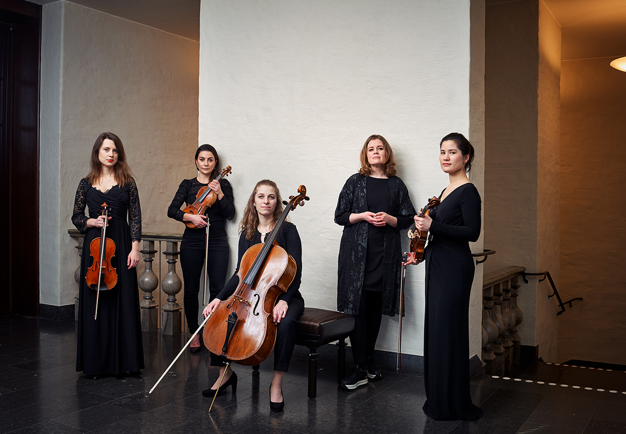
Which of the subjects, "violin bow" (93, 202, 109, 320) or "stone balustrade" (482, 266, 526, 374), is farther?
"stone balustrade" (482, 266, 526, 374)

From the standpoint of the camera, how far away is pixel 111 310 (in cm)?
380

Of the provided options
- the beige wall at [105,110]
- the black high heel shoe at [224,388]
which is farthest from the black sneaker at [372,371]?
the beige wall at [105,110]

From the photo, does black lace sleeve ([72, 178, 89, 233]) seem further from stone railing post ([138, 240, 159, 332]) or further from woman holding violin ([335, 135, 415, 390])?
woman holding violin ([335, 135, 415, 390])

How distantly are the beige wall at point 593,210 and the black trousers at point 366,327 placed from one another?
439 cm

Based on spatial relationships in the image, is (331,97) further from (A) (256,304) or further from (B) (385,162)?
(A) (256,304)

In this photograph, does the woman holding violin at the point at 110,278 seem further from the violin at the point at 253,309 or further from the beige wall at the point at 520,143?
the beige wall at the point at 520,143

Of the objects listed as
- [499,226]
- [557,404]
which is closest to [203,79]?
[499,226]

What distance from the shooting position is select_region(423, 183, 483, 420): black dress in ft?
10.1

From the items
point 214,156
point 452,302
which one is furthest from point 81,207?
point 452,302

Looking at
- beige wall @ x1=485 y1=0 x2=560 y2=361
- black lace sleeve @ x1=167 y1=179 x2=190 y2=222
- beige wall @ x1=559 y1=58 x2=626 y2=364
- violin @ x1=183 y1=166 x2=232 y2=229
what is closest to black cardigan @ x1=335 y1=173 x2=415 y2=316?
violin @ x1=183 y1=166 x2=232 y2=229

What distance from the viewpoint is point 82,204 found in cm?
386

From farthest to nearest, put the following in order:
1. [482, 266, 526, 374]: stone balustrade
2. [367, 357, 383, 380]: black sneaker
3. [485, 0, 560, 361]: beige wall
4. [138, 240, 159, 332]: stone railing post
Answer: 1. [485, 0, 560, 361]: beige wall
2. [138, 240, 159, 332]: stone railing post
3. [482, 266, 526, 374]: stone balustrade
4. [367, 357, 383, 380]: black sneaker

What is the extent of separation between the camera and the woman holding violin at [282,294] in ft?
10.5

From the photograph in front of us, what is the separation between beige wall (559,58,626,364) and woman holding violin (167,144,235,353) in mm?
4767
